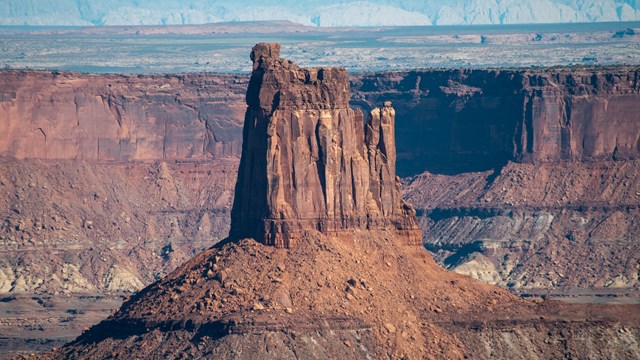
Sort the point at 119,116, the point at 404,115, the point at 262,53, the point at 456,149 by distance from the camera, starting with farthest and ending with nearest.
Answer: the point at 404,115, the point at 456,149, the point at 119,116, the point at 262,53

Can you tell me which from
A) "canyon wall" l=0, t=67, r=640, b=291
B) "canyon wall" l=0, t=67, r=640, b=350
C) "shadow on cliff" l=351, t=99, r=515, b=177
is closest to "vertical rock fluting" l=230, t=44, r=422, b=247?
"canyon wall" l=0, t=67, r=640, b=350

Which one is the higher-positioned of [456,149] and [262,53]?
[262,53]

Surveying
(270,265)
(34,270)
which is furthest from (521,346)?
(34,270)

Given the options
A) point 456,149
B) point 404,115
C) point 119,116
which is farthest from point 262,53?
point 404,115

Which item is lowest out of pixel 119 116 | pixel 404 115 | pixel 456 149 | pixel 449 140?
pixel 456 149

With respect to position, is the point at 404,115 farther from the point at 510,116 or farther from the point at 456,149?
the point at 510,116

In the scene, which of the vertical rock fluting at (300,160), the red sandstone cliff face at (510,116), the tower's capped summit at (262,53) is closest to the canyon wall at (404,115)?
the red sandstone cliff face at (510,116)
